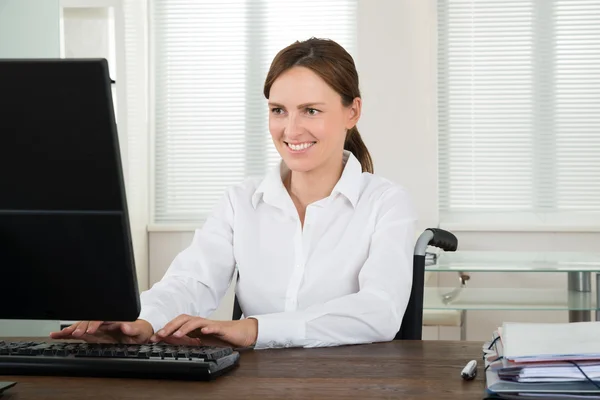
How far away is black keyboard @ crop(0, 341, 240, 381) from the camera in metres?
1.25

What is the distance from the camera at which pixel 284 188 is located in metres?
2.05

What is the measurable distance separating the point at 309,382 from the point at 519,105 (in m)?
4.08

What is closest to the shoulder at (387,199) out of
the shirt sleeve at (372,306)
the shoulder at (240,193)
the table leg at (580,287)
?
the shirt sleeve at (372,306)

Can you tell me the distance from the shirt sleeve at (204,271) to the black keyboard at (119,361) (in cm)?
50

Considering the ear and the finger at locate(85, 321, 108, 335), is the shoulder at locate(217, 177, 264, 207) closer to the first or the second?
the ear

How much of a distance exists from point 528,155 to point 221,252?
3412 mm

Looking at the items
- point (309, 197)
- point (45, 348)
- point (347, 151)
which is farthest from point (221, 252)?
point (45, 348)

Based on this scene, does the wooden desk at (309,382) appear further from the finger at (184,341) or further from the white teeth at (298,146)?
the white teeth at (298,146)

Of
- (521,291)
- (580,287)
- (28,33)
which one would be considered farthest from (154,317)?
(521,291)

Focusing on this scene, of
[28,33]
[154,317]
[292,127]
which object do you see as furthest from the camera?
[28,33]

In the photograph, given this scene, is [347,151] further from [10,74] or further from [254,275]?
[10,74]

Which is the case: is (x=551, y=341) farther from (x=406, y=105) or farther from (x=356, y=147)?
(x=406, y=105)

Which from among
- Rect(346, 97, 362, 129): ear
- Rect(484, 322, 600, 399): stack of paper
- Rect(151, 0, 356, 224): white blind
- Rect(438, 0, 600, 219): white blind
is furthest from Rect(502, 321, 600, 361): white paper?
Rect(151, 0, 356, 224): white blind

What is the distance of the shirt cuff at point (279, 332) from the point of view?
5.19 ft
